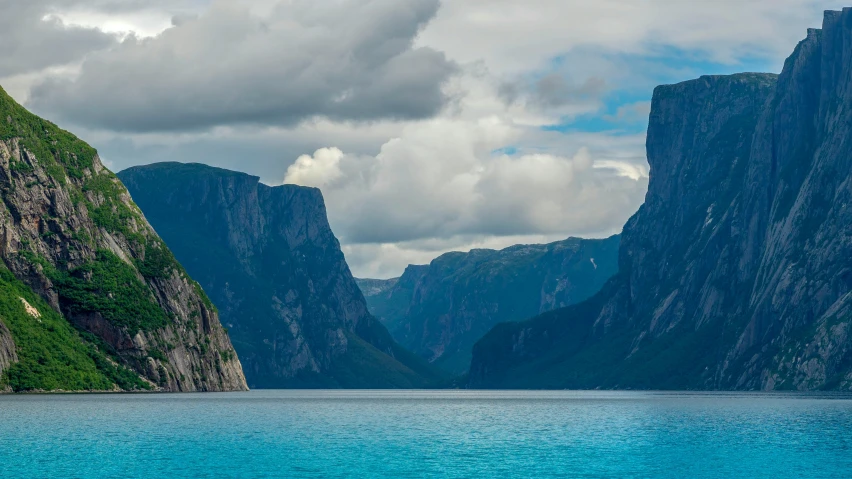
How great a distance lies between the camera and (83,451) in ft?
392

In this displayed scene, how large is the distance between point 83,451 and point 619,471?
2178 inches

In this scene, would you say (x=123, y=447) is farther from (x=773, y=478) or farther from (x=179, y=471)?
(x=773, y=478)

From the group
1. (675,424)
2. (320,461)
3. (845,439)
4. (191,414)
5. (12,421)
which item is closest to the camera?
(320,461)

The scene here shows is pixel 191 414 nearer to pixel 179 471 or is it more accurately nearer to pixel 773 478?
pixel 179 471

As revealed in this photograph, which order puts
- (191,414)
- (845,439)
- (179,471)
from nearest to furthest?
1. (179,471)
2. (845,439)
3. (191,414)

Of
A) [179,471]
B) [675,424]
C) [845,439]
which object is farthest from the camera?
[675,424]

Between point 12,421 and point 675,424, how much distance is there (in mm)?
99137

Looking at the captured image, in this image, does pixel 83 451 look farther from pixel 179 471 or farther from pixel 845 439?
pixel 845 439

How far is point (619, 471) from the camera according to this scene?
109000mm

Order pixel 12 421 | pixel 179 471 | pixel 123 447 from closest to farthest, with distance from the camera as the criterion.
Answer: pixel 179 471 → pixel 123 447 → pixel 12 421

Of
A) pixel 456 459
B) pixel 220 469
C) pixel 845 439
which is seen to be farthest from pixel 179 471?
pixel 845 439

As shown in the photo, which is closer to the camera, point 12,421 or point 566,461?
point 566,461

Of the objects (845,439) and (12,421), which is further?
A: (12,421)

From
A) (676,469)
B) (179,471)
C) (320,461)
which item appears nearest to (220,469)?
(179,471)
